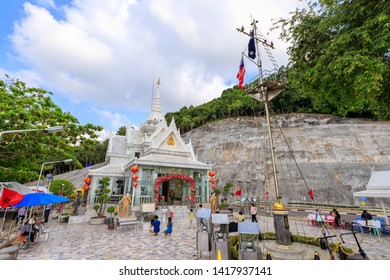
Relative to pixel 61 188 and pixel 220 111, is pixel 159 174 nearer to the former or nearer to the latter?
pixel 61 188

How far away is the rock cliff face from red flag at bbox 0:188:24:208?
71.5 ft

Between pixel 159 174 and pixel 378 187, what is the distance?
651 inches

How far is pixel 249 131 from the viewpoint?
146 ft

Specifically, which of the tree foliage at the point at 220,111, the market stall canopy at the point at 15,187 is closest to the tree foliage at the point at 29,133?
the market stall canopy at the point at 15,187

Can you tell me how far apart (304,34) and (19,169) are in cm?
1768

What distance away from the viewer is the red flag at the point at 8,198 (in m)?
7.29

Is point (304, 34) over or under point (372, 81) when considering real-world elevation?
over

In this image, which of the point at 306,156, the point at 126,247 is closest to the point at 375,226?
the point at 126,247

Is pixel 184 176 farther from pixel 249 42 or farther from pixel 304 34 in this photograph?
pixel 304 34

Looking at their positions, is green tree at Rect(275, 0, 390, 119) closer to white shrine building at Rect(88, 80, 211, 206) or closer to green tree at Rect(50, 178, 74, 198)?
white shrine building at Rect(88, 80, 211, 206)

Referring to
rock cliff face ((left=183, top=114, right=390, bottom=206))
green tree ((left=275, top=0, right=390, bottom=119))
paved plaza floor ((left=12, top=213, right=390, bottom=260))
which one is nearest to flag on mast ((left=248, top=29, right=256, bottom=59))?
green tree ((left=275, top=0, right=390, bottom=119))

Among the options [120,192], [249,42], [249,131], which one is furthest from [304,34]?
[249,131]

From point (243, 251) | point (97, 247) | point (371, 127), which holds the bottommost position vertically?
point (97, 247)

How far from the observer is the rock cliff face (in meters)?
28.3
